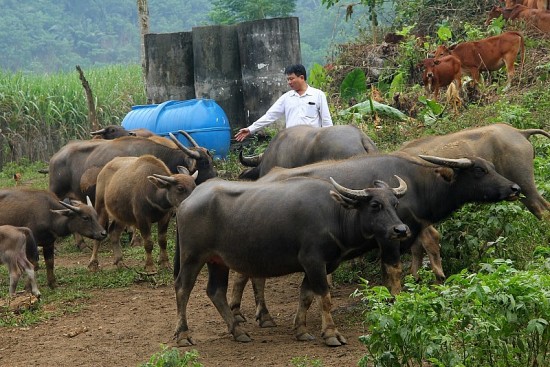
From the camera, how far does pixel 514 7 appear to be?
16.5m

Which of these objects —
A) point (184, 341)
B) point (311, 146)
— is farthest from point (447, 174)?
point (184, 341)

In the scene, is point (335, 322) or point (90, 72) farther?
point (90, 72)

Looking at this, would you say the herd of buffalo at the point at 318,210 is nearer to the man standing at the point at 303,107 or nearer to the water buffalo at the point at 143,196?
the water buffalo at the point at 143,196

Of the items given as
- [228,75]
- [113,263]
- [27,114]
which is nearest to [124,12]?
[27,114]

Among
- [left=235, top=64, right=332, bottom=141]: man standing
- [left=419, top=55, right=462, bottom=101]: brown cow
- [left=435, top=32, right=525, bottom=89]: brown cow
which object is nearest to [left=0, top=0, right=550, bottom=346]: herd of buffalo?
[left=235, top=64, right=332, bottom=141]: man standing

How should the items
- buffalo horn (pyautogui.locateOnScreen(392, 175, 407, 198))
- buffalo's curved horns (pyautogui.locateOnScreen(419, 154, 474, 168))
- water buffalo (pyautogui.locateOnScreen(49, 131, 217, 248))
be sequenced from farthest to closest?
water buffalo (pyautogui.locateOnScreen(49, 131, 217, 248)) < buffalo's curved horns (pyautogui.locateOnScreen(419, 154, 474, 168)) < buffalo horn (pyautogui.locateOnScreen(392, 175, 407, 198))

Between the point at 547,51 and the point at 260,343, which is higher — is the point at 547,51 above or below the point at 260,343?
above

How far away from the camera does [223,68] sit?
1777cm

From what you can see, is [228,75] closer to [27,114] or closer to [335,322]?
[27,114]

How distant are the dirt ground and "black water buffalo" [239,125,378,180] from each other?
1.35m

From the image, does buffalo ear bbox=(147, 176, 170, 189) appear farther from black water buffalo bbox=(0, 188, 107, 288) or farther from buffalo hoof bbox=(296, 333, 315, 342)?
buffalo hoof bbox=(296, 333, 315, 342)

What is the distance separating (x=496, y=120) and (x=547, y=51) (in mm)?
4473

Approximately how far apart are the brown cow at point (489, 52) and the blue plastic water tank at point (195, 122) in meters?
4.01

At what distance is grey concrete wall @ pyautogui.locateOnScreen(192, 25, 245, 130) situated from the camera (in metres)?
17.8
